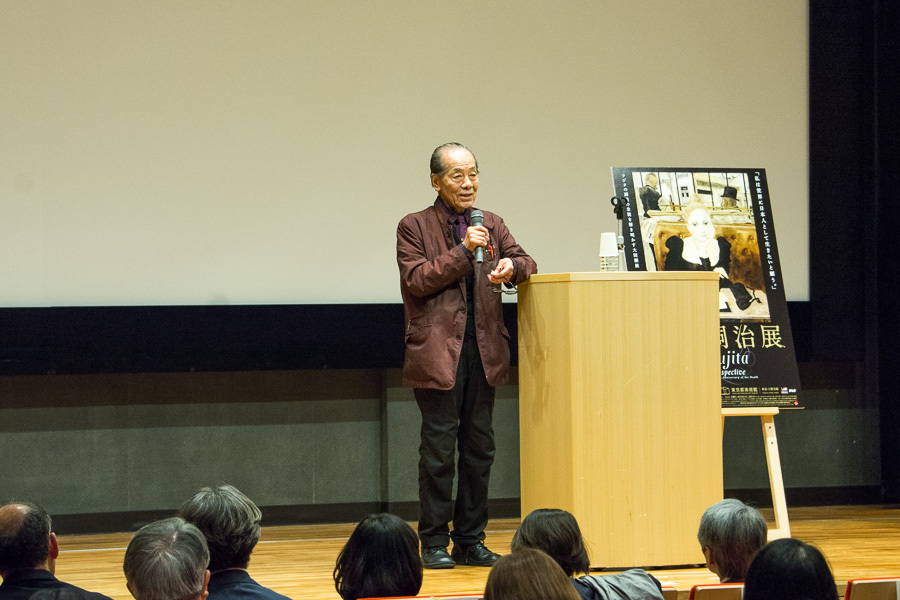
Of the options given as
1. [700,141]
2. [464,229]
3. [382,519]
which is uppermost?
[700,141]

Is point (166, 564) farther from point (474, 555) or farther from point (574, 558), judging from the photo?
point (474, 555)

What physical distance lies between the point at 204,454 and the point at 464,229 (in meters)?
1.81

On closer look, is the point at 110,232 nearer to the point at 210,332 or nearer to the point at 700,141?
the point at 210,332

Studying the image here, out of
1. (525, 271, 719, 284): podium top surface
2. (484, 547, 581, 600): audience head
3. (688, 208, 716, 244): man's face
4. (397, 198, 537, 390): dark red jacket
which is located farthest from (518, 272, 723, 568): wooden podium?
(484, 547, 581, 600): audience head

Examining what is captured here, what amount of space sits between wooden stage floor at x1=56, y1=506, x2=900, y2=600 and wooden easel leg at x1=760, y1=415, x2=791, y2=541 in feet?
0.64

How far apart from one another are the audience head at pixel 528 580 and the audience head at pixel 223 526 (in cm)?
73

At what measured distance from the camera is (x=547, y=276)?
10.9 ft

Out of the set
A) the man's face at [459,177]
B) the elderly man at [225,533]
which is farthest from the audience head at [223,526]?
the man's face at [459,177]

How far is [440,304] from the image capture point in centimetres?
350

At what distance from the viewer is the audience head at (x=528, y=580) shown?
1570 millimetres

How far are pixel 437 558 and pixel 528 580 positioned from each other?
1.95 m

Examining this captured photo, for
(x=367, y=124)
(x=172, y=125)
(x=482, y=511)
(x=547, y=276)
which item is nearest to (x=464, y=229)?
(x=547, y=276)

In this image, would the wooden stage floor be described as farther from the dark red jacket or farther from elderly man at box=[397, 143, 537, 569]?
the dark red jacket

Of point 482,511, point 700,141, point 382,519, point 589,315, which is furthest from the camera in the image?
point 700,141
